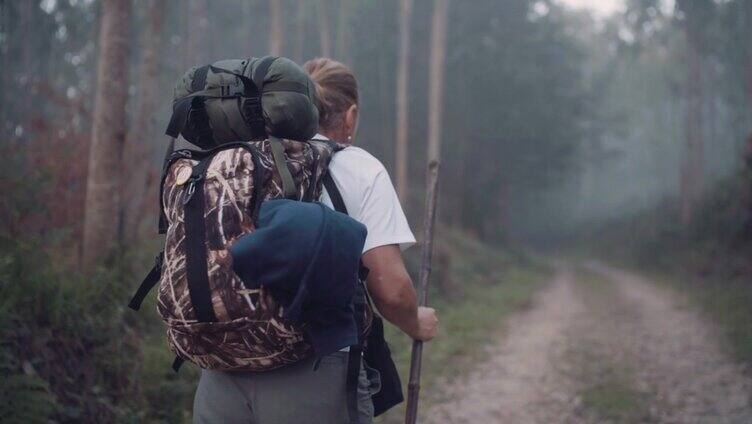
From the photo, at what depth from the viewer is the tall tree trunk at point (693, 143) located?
23062 millimetres

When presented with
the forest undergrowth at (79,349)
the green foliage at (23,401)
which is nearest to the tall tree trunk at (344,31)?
the forest undergrowth at (79,349)

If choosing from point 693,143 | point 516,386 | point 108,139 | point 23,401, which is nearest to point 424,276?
point 23,401

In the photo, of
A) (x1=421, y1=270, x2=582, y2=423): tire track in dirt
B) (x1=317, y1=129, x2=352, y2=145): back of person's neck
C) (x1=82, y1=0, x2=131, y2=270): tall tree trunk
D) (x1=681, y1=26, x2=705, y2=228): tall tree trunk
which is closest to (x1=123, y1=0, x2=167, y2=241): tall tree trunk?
(x1=82, y1=0, x2=131, y2=270): tall tree trunk

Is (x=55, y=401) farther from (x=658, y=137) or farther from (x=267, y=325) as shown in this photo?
(x=658, y=137)

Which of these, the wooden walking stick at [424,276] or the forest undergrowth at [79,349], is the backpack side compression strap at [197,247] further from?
the forest undergrowth at [79,349]

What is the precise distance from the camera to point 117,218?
600 cm

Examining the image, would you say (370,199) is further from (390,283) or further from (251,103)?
(251,103)

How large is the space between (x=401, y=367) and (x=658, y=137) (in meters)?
51.5

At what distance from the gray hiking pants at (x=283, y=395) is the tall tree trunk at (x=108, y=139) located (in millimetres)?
4178

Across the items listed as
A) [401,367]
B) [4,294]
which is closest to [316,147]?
[4,294]

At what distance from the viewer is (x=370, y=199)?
2.06m

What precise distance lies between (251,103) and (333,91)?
462mm

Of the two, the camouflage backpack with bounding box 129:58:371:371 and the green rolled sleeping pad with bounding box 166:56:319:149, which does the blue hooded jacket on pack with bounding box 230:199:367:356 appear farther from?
the green rolled sleeping pad with bounding box 166:56:319:149

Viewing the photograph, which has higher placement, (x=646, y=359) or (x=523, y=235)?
(x=646, y=359)
